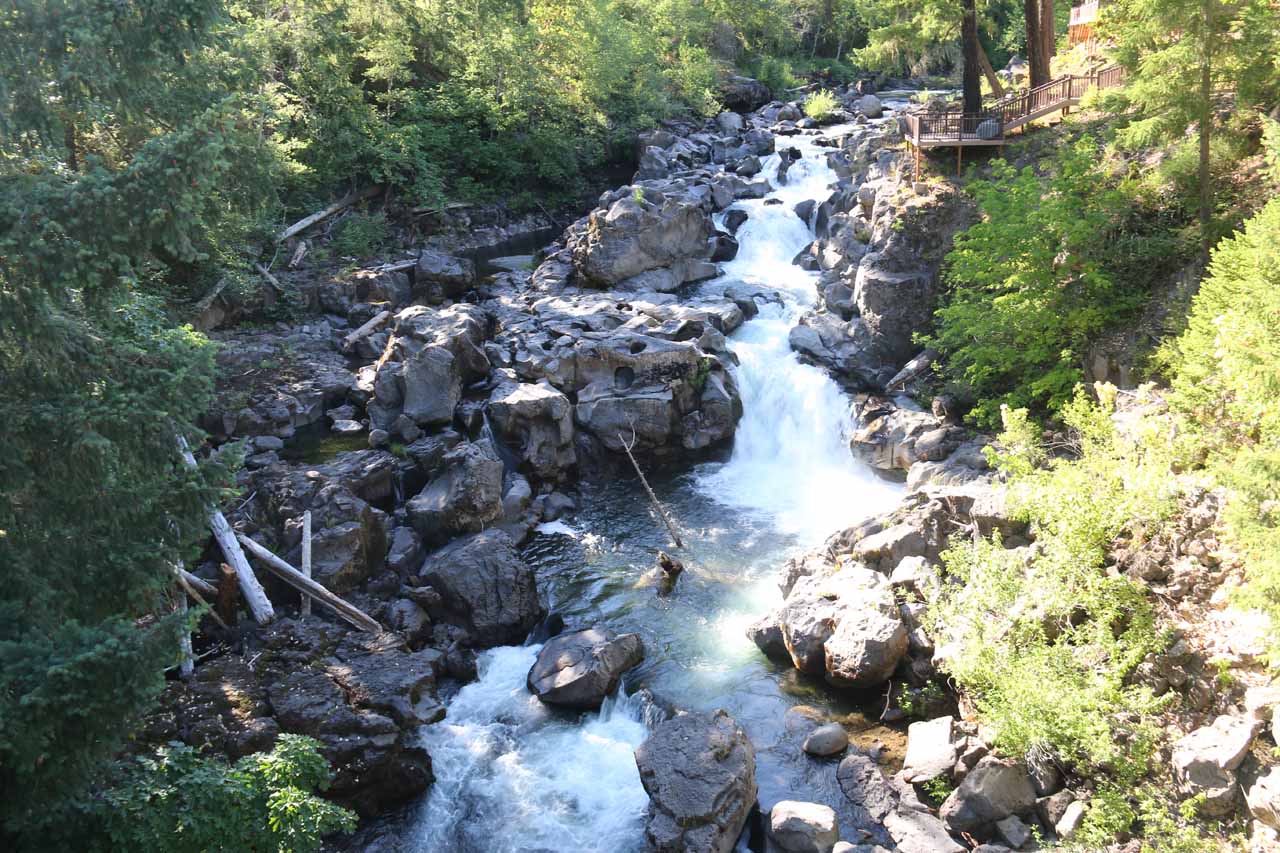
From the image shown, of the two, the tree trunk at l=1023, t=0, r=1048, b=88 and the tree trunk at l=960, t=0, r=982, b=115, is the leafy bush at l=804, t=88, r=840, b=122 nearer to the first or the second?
the tree trunk at l=1023, t=0, r=1048, b=88

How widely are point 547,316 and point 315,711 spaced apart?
14754 millimetres

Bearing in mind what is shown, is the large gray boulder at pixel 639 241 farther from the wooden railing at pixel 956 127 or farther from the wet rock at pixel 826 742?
the wet rock at pixel 826 742

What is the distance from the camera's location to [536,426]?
21203 mm

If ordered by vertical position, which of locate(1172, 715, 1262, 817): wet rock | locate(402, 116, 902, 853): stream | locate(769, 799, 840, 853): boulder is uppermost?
locate(1172, 715, 1262, 817): wet rock

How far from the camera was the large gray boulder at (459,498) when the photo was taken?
1789cm

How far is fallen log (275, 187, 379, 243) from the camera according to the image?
95.3 ft

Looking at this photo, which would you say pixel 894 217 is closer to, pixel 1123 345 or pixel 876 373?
pixel 876 373

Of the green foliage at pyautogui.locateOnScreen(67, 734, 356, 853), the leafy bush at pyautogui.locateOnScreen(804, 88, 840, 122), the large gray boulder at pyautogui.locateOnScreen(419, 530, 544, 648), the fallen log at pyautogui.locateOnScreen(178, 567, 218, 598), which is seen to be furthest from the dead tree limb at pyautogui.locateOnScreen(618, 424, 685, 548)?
the leafy bush at pyautogui.locateOnScreen(804, 88, 840, 122)

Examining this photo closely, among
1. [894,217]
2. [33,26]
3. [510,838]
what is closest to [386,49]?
[894,217]

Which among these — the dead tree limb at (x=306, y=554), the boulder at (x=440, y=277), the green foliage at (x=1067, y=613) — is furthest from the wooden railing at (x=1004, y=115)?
the dead tree limb at (x=306, y=554)

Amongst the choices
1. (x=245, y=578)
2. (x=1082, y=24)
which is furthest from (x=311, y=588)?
(x=1082, y=24)

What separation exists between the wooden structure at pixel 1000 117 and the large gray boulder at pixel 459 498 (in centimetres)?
1523

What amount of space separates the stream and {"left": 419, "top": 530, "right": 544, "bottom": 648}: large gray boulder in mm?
431

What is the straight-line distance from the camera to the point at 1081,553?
1193cm
